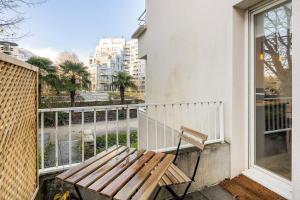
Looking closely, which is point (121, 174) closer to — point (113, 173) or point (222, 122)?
point (113, 173)

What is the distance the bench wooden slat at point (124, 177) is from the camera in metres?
1.46

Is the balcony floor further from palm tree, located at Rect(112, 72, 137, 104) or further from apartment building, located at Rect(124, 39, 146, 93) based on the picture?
palm tree, located at Rect(112, 72, 137, 104)

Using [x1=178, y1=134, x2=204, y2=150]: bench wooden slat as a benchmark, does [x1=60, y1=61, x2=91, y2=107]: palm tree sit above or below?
above

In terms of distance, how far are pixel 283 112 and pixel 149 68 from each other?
16.6ft

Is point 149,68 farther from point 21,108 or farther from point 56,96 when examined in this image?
point 56,96

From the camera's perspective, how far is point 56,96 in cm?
1638

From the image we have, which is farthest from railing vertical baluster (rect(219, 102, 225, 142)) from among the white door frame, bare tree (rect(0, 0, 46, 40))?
bare tree (rect(0, 0, 46, 40))

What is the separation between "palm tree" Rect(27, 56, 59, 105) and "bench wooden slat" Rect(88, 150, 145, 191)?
45.4ft

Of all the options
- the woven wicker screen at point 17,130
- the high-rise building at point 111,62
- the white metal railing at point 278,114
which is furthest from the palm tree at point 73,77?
the white metal railing at point 278,114

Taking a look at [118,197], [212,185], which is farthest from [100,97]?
[118,197]

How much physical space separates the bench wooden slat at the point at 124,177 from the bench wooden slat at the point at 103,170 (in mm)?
168

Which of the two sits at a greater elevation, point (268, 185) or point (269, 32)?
point (269, 32)

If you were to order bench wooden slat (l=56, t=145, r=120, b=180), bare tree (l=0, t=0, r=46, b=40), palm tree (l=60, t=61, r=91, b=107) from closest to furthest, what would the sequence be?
bench wooden slat (l=56, t=145, r=120, b=180), bare tree (l=0, t=0, r=46, b=40), palm tree (l=60, t=61, r=91, b=107)

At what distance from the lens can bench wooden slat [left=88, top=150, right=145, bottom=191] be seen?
155 cm
